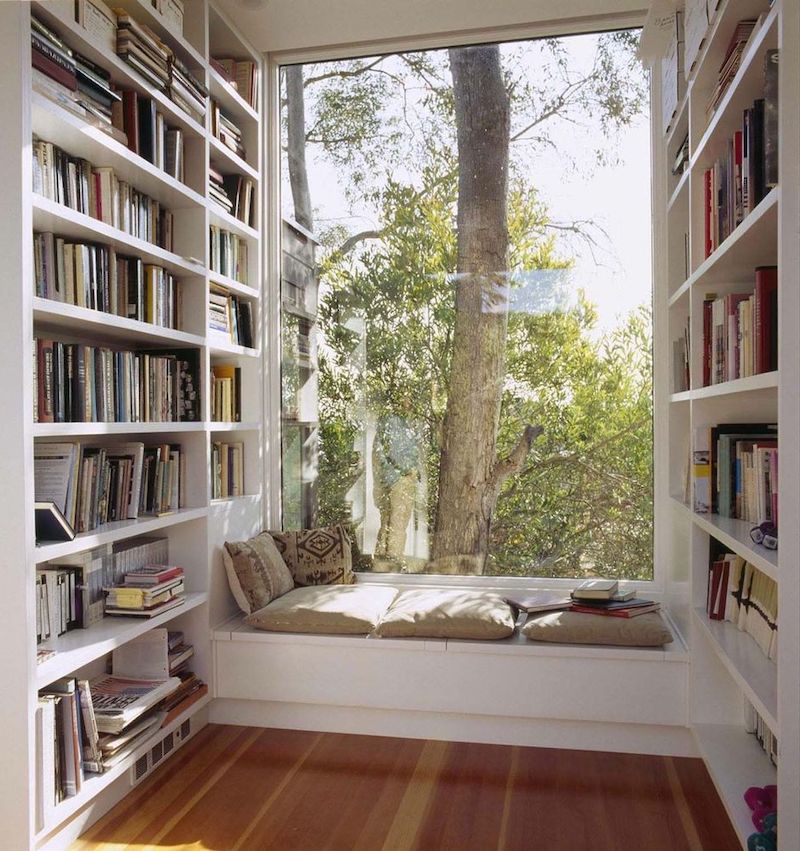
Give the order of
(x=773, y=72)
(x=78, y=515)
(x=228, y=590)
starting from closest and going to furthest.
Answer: (x=773, y=72) → (x=78, y=515) → (x=228, y=590)

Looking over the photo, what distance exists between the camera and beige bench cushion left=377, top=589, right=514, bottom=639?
9.61ft

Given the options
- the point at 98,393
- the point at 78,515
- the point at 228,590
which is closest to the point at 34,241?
the point at 98,393

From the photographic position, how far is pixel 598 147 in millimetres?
3461

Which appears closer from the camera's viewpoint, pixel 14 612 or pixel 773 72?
pixel 773 72

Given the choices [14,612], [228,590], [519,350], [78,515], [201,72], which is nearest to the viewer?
[14,612]

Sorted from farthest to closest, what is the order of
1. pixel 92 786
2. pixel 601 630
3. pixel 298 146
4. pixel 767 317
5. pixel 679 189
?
pixel 298 146 → pixel 679 189 → pixel 601 630 → pixel 92 786 → pixel 767 317

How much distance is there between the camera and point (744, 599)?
8.17ft

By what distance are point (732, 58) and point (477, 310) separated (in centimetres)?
A: 150

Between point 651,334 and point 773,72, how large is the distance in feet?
5.55

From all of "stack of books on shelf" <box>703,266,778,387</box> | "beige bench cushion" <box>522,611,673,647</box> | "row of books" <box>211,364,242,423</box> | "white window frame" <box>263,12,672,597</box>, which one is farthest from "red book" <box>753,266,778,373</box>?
"row of books" <box>211,364,242,423</box>

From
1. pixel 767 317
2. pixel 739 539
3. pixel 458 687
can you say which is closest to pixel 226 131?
pixel 767 317

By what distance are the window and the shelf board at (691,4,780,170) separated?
90 cm

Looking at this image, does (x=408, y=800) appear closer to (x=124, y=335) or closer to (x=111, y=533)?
(x=111, y=533)

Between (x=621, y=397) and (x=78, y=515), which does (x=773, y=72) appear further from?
(x=78, y=515)
